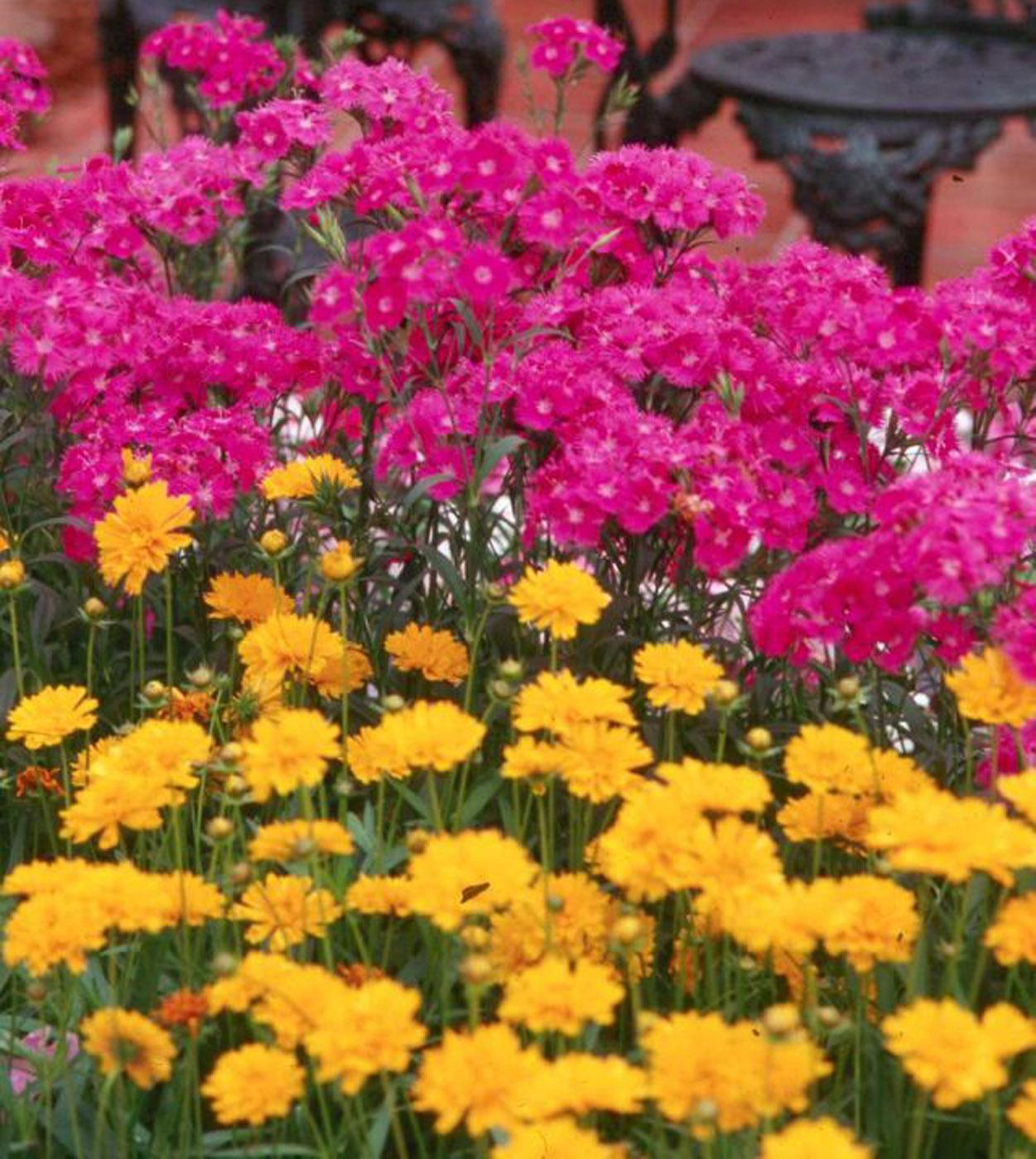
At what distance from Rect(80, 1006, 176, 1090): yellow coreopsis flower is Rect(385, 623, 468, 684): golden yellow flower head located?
44cm

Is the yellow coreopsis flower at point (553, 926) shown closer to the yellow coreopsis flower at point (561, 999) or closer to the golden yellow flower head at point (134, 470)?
the yellow coreopsis flower at point (561, 999)

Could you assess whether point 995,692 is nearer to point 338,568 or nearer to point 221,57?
point 338,568

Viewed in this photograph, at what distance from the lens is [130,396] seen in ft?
5.42

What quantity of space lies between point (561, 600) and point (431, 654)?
0.21m

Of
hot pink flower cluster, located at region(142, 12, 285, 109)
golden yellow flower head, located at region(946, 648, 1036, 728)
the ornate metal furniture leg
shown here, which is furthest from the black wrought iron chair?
golden yellow flower head, located at region(946, 648, 1036, 728)

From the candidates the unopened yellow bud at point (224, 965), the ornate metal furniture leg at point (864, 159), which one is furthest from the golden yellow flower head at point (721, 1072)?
the ornate metal furniture leg at point (864, 159)

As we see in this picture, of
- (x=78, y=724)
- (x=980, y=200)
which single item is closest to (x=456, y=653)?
(x=78, y=724)

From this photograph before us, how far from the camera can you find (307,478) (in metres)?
1.48

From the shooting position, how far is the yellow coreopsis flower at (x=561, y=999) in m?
0.91

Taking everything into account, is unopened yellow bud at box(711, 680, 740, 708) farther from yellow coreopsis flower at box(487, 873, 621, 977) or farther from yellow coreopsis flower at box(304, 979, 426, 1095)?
yellow coreopsis flower at box(304, 979, 426, 1095)

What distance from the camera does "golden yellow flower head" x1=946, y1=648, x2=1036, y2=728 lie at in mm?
1097

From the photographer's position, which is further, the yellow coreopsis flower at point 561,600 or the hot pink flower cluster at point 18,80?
the hot pink flower cluster at point 18,80

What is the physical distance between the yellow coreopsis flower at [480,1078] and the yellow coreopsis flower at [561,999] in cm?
4

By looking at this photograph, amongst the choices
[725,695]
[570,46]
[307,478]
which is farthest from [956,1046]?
[570,46]
